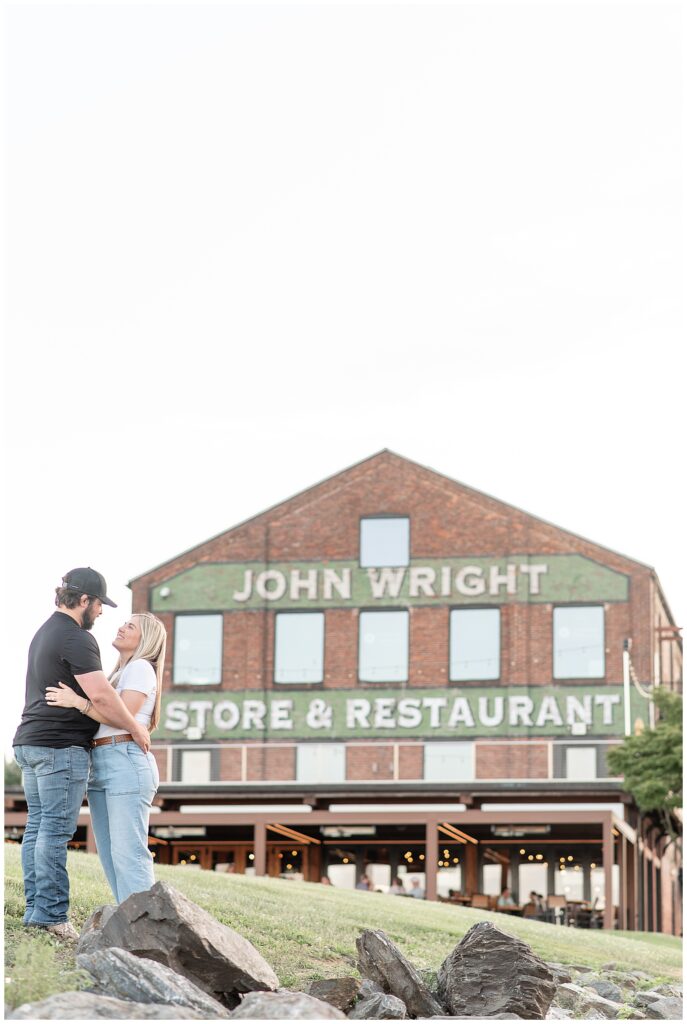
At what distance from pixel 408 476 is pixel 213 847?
38.3 feet

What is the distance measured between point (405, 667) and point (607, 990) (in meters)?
27.7

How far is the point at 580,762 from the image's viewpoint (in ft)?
124

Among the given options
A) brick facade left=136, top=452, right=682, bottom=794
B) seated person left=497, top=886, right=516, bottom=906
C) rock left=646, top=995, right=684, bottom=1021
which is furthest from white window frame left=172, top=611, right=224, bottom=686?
rock left=646, top=995, right=684, bottom=1021

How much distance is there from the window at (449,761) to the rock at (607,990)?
1041 inches

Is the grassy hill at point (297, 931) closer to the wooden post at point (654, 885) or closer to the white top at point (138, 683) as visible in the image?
the white top at point (138, 683)

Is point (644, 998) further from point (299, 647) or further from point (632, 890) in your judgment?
point (299, 647)

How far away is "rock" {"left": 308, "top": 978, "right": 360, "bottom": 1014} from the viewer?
8.38m

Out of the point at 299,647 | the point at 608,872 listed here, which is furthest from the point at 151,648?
Answer: the point at 299,647

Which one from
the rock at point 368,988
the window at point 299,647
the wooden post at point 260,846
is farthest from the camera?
the window at point 299,647

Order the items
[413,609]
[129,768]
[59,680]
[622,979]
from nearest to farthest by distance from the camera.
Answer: [59,680] → [129,768] → [622,979] → [413,609]

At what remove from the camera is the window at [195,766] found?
39.2 meters

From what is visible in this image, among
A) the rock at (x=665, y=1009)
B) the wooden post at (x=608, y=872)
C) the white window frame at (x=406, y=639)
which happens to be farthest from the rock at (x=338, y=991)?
the white window frame at (x=406, y=639)

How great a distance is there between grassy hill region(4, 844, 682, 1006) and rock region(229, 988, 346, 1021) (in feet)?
2.83

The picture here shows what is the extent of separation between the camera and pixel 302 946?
10.8 metres
